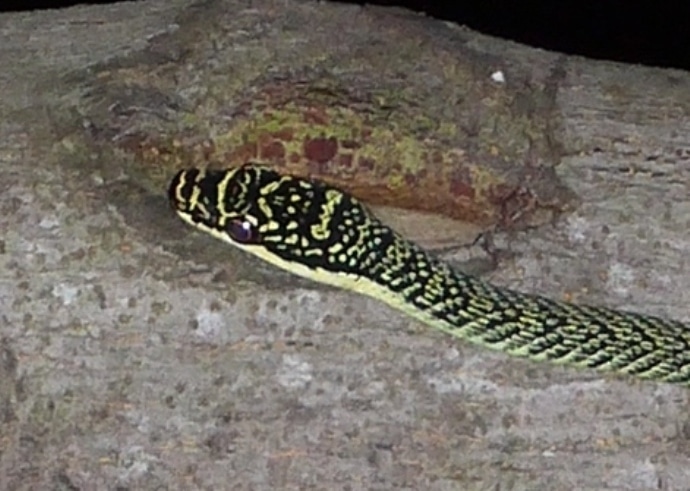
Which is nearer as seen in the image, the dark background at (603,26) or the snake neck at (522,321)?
the snake neck at (522,321)

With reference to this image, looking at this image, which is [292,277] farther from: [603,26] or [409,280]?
[603,26]

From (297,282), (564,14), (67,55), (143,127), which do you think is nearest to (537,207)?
(297,282)

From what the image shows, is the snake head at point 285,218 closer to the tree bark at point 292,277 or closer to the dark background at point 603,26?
the tree bark at point 292,277

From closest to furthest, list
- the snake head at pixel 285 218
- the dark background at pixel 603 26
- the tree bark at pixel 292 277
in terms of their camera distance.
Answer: the tree bark at pixel 292 277 < the snake head at pixel 285 218 < the dark background at pixel 603 26

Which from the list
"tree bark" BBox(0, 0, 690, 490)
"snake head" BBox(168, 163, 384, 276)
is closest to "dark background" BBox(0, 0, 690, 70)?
"tree bark" BBox(0, 0, 690, 490)

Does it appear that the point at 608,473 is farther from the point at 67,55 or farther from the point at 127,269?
the point at 67,55

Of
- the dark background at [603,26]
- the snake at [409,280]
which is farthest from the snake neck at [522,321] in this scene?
the dark background at [603,26]

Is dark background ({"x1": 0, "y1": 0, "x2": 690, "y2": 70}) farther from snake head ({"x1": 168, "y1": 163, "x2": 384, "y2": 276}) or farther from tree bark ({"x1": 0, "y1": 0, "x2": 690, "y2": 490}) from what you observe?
snake head ({"x1": 168, "y1": 163, "x2": 384, "y2": 276})
